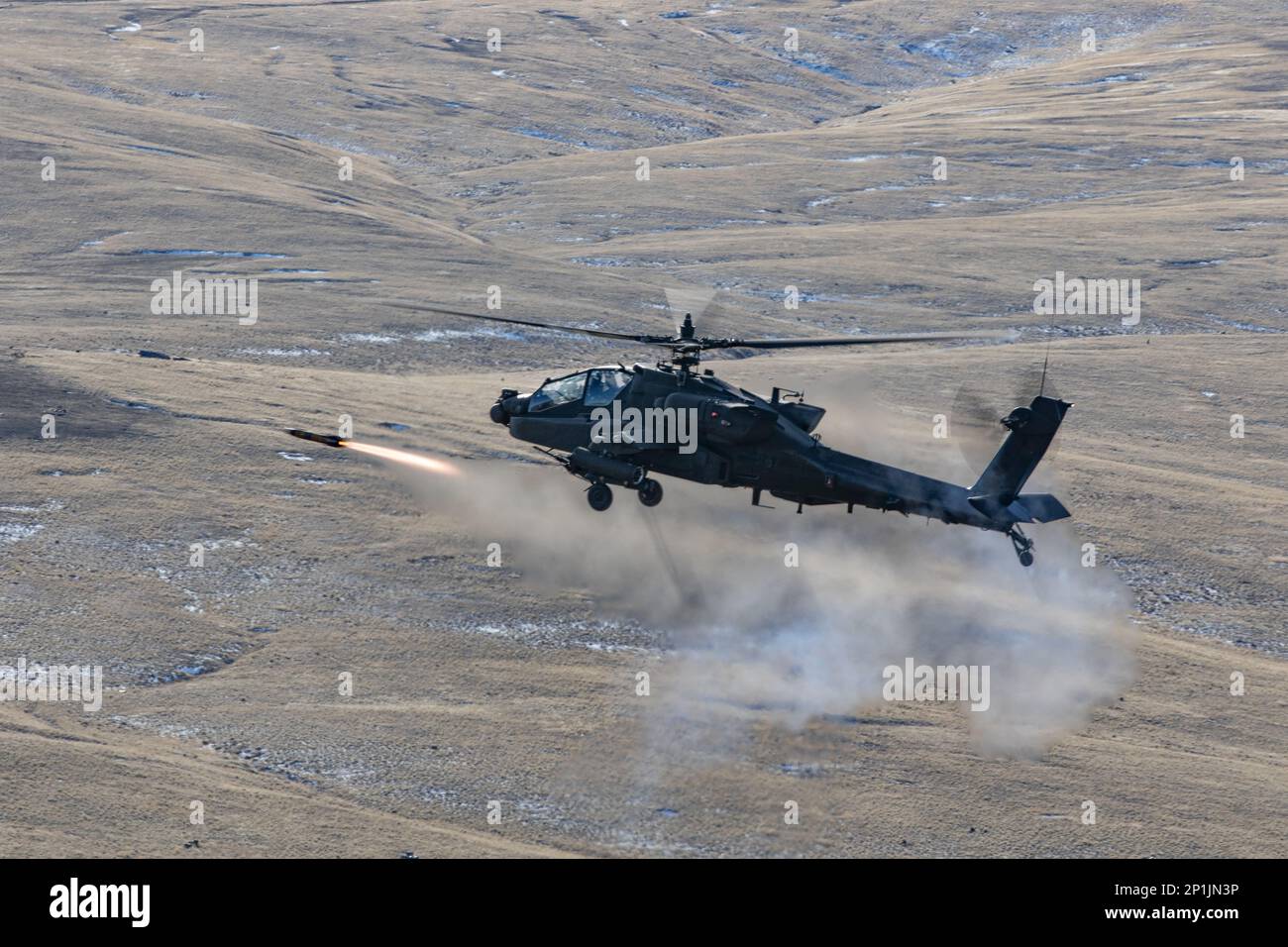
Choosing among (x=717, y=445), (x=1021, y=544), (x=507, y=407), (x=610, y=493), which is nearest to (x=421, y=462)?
(x=507, y=407)

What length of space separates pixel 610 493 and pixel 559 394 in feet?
8.43

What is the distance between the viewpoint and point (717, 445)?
108ft

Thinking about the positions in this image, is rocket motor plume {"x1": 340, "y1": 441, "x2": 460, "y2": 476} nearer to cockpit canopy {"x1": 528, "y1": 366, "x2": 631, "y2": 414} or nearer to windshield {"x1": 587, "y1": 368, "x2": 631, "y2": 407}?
cockpit canopy {"x1": 528, "y1": 366, "x2": 631, "y2": 414}

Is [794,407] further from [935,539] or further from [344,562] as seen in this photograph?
[344,562]

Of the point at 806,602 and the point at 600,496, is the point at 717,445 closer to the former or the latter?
the point at 600,496

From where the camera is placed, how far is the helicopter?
32.6m
